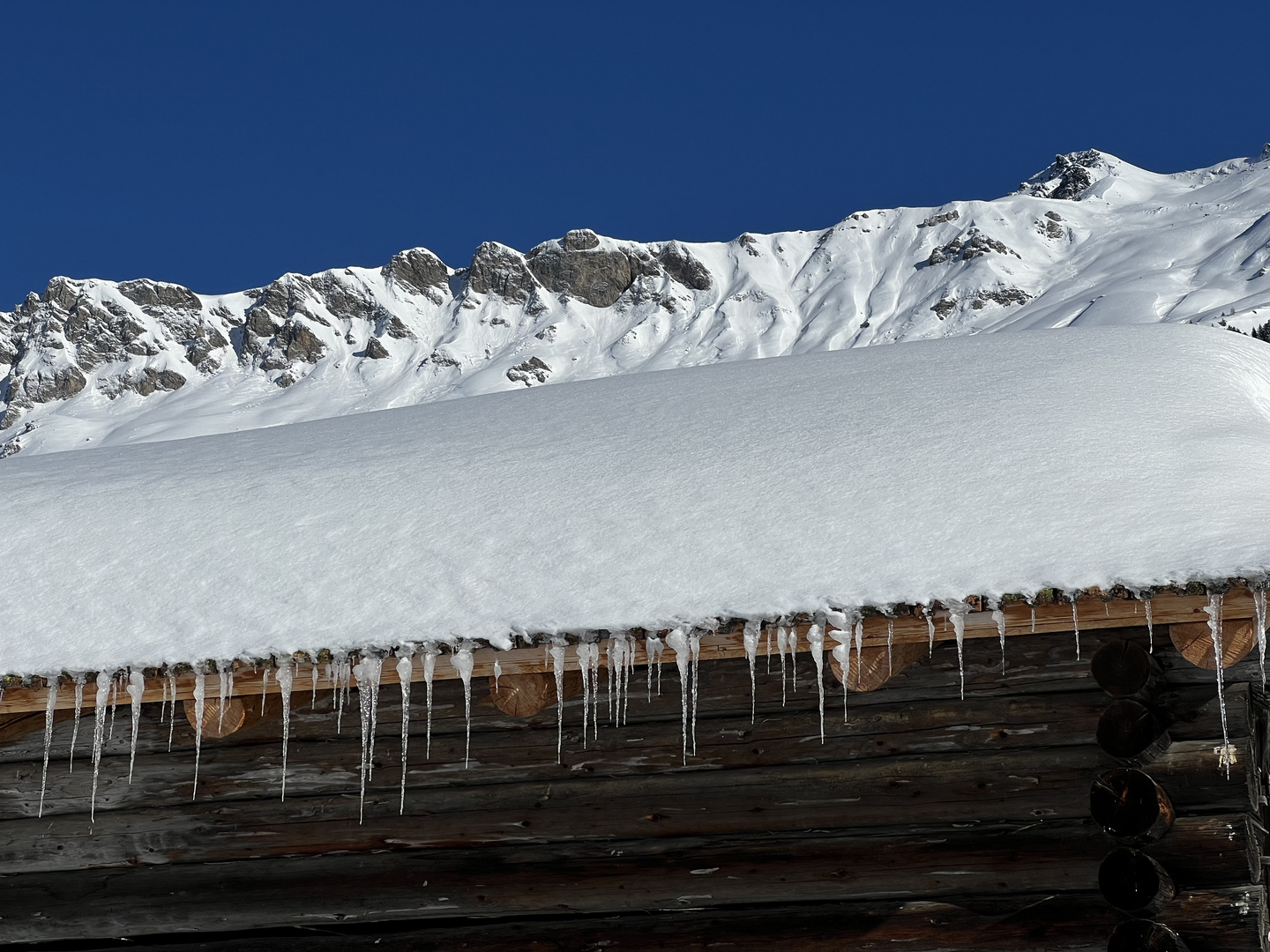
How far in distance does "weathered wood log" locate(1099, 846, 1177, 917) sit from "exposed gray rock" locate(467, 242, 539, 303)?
160 m

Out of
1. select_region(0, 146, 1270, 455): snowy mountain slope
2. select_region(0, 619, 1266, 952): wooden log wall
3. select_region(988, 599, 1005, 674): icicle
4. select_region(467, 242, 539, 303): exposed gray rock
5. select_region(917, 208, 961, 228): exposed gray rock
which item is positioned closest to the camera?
select_region(988, 599, 1005, 674): icicle

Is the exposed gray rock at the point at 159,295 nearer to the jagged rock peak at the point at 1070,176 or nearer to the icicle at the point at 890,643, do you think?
the jagged rock peak at the point at 1070,176

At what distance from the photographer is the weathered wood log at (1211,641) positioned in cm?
305

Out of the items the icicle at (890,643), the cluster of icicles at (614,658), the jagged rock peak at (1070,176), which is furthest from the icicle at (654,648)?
the jagged rock peak at (1070,176)

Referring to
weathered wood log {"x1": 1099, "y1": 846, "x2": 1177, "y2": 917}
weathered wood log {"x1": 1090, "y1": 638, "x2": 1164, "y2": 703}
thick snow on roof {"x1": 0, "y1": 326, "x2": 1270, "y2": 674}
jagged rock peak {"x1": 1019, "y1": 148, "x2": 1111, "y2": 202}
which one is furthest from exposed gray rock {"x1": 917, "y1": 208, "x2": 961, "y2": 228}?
weathered wood log {"x1": 1099, "y1": 846, "x2": 1177, "y2": 917}

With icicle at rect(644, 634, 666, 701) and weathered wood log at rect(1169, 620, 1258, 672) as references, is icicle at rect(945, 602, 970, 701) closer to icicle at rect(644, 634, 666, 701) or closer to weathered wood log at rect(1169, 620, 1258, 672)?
weathered wood log at rect(1169, 620, 1258, 672)

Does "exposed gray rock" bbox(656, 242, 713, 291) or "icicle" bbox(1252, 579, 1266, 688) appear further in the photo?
"exposed gray rock" bbox(656, 242, 713, 291)

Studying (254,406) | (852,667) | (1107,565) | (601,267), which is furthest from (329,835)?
(601,267)

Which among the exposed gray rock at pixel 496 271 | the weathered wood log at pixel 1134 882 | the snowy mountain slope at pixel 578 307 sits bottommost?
the weathered wood log at pixel 1134 882

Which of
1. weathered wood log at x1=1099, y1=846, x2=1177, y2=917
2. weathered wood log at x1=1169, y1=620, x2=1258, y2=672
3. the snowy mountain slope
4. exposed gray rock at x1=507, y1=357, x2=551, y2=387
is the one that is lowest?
weathered wood log at x1=1099, y1=846, x2=1177, y2=917

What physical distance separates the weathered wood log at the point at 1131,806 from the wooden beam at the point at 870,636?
0.73 metres

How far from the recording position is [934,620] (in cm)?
313

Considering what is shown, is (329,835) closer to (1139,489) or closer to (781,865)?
(781,865)

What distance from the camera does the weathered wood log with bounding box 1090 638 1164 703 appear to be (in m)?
3.53
